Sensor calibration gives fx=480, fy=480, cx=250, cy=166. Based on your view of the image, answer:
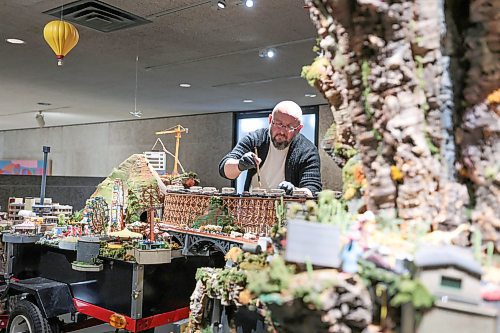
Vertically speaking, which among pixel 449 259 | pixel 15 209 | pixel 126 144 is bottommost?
pixel 15 209

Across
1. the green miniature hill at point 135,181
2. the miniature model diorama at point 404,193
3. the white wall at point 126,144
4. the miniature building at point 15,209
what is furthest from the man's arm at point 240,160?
the white wall at point 126,144

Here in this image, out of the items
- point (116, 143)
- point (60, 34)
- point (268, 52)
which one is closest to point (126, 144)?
point (116, 143)

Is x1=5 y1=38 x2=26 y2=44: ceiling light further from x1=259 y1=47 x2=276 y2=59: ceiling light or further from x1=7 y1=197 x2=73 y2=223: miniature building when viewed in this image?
x1=259 y1=47 x2=276 y2=59: ceiling light

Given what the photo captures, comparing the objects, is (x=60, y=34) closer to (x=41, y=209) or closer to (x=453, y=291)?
(x=41, y=209)

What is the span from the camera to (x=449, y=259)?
153cm

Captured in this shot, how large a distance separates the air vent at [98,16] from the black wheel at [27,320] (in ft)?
9.47

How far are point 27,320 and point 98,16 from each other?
313 centimetres

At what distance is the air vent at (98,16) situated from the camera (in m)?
4.86

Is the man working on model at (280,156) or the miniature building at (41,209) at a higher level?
the man working on model at (280,156)

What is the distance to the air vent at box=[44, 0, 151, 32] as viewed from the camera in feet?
15.9

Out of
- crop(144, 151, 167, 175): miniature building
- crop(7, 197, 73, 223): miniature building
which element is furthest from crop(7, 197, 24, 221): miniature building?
crop(144, 151, 167, 175): miniature building

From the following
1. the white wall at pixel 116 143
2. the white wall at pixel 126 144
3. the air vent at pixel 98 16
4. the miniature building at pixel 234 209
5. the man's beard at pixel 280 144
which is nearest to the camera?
the miniature building at pixel 234 209

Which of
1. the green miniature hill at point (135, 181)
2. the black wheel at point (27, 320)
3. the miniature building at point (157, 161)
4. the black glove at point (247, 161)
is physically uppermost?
the miniature building at point (157, 161)

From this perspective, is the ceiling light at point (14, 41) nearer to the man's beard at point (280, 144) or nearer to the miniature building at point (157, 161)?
the miniature building at point (157, 161)
